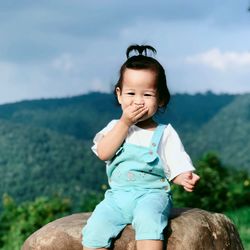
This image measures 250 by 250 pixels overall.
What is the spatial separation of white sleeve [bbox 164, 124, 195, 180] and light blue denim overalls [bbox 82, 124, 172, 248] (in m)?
0.05

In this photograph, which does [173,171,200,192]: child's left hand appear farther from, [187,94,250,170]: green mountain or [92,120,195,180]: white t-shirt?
[187,94,250,170]: green mountain

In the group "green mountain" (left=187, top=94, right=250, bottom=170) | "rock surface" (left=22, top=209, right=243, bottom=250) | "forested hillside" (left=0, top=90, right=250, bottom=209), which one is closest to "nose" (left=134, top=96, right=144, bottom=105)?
"rock surface" (left=22, top=209, right=243, bottom=250)

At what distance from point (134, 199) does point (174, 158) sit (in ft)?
1.08

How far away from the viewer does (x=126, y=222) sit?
11.6ft

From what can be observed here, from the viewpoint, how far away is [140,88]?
354 cm

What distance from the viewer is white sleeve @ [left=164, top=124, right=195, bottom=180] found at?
359 centimetres

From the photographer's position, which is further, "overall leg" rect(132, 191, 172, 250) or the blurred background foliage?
the blurred background foliage

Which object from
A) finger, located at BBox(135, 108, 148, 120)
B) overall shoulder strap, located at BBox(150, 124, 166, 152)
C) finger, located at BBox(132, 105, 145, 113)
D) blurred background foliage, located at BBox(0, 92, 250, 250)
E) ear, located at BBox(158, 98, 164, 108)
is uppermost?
ear, located at BBox(158, 98, 164, 108)

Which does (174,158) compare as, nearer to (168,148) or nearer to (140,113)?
(168,148)

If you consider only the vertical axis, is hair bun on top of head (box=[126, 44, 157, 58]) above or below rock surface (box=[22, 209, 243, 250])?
above

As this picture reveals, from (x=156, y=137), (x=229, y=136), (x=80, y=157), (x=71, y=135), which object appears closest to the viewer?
(x=156, y=137)

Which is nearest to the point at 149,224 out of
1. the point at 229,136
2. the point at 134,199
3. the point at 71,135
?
the point at 134,199

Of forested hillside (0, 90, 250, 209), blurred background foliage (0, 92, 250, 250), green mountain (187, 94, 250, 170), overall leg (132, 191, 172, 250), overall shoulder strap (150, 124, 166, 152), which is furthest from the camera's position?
green mountain (187, 94, 250, 170)

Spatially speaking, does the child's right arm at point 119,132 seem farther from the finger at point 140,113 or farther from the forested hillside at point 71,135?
the forested hillside at point 71,135
